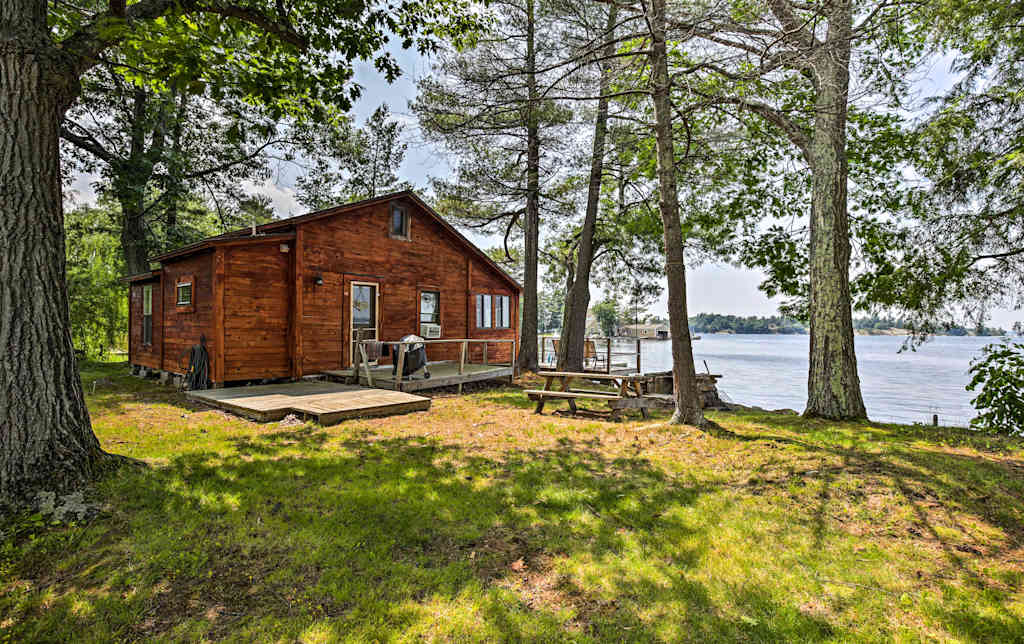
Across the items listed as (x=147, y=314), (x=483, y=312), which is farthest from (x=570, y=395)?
(x=147, y=314)

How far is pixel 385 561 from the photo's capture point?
276cm

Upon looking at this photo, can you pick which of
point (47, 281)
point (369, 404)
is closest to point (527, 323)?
point (369, 404)

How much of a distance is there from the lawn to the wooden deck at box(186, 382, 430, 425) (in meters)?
1.72

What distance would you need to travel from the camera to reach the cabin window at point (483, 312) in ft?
48.2

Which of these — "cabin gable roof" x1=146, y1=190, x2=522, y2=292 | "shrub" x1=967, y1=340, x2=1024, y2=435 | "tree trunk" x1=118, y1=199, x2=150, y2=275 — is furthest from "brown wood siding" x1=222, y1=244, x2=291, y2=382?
"shrub" x1=967, y1=340, x2=1024, y2=435

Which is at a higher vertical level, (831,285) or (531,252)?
(531,252)

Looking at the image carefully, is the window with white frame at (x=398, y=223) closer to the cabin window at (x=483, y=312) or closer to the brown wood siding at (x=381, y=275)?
the brown wood siding at (x=381, y=275)

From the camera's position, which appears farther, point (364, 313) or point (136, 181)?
point (136, 181)

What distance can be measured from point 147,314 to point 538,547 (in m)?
13.7

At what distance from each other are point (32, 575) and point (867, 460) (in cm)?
659

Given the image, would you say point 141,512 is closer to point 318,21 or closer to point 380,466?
point 380,466

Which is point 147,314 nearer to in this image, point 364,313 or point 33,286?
point 364,313

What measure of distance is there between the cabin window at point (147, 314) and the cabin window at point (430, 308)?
7.15 metres

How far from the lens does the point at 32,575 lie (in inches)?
99.6
